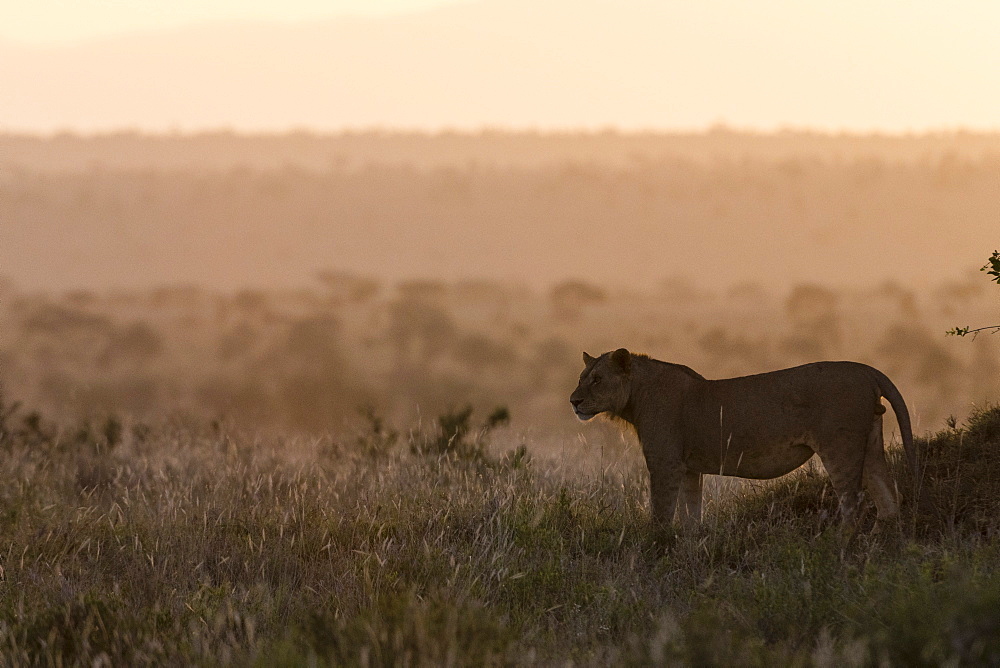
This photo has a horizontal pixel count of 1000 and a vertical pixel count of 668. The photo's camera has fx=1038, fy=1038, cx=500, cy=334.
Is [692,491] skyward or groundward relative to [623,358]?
groundward

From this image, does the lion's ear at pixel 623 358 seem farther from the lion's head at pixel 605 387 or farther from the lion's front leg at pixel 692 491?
the lion's front leg at pixel 692 491

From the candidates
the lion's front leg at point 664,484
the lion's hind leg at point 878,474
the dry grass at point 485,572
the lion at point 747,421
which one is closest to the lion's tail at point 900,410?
the lion at point 747,421

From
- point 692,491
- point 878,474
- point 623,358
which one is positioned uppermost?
point 623,358

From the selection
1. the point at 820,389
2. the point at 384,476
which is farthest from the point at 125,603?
the point at 820,389

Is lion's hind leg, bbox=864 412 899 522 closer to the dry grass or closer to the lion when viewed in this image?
the lion

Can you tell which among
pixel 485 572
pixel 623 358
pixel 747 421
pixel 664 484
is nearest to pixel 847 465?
pixel 747 421

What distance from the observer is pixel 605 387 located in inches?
386

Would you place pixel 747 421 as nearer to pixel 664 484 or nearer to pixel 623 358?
pixel 664 484

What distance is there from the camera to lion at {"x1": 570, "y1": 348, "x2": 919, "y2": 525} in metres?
8.66

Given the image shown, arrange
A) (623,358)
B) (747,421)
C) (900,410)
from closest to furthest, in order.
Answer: (900,410) < (747,421) < (623,358)

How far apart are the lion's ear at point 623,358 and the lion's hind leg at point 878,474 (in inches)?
87.8

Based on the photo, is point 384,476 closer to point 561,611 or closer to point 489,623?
point 561,611

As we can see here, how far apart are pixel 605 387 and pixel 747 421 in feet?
4.71

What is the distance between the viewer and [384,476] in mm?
11344
